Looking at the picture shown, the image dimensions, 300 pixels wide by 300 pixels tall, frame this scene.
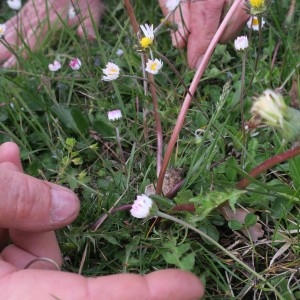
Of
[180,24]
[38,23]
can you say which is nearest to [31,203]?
[180,24]

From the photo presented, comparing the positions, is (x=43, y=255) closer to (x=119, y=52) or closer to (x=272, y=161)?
(x=272, y=161)

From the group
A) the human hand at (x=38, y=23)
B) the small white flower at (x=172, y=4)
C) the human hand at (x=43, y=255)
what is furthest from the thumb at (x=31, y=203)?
the human hand at (x=38, y=23)

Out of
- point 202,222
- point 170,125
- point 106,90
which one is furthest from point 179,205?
point 106,90

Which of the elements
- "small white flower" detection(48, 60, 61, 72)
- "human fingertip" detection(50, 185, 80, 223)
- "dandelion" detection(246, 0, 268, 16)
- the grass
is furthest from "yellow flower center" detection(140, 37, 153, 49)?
"small white flower" detection(48, 60, 61, 72)

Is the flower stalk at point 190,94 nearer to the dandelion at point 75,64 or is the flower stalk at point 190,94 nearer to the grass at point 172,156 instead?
the grass at point 172,156

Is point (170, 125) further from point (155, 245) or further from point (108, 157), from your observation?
point (155, 245)

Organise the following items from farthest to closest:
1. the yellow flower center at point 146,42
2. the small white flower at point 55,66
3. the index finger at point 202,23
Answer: the small white flower at point 55,66
the index finger at point 202,23
the yellow flower center at point 146,42

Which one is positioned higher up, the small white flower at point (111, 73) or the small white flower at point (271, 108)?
the small white flower at point (271, 108)

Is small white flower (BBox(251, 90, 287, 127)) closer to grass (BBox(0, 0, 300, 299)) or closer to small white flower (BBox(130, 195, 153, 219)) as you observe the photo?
grass (BBox(0, 0, 300, 299))
